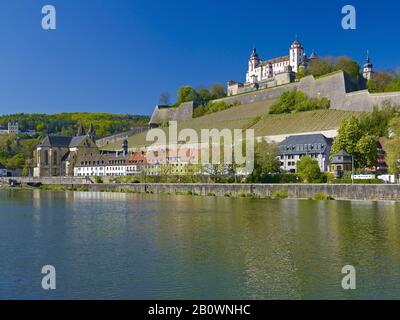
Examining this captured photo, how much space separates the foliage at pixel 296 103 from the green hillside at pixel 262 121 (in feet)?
4.96

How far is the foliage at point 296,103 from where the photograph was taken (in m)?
79.9

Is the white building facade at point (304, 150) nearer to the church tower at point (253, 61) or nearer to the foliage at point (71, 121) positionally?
the church tower at point (253, 61)

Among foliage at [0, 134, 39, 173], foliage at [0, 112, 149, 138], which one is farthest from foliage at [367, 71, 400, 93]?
foliage at [0, 112, 149, 138]

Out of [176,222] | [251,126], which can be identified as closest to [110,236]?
[176,222]

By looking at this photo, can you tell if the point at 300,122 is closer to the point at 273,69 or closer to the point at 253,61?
the point at 273,69

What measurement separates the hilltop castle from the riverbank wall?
42886 mm

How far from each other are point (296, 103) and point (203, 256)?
68.8m

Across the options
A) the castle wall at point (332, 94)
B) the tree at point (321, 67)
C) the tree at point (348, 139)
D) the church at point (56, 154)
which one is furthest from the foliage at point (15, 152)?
the tree at point (348, 139)

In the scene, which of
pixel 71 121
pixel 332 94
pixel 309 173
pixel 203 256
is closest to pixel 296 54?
pixel 332 94

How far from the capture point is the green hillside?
237 feet

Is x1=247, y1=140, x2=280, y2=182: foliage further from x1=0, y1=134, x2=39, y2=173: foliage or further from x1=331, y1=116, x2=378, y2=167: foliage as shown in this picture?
x1=0, y1=134, x2=39, y2=173: foliage

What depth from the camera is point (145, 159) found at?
80.4 m
